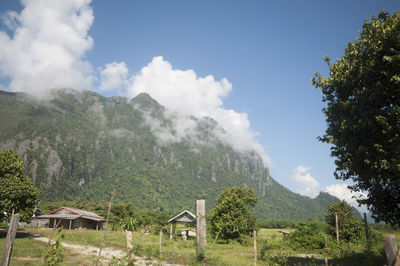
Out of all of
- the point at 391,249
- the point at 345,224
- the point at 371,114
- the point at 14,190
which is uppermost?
the point at 371,114

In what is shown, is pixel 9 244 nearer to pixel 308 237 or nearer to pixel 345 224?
pixel 308 237

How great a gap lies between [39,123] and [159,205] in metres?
113

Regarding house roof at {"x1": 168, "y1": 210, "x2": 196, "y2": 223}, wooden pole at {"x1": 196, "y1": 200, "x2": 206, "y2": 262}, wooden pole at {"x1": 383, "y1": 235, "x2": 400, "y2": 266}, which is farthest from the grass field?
house roof at {"x1": 168, "y1": 210, "x2": 196, "y2": 223}

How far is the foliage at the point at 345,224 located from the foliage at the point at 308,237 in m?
1.66

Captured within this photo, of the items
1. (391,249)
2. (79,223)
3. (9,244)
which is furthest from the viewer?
(79,223)

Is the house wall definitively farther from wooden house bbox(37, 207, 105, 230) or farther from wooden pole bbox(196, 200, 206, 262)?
wooden pole bbox(196, 200, 206, 262)

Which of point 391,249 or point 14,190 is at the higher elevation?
point 14,190

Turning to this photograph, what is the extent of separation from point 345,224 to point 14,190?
105 feet

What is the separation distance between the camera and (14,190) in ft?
68.9

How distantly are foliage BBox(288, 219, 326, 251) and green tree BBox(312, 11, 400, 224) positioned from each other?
417 inches

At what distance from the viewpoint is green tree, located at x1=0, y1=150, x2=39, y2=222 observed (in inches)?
810

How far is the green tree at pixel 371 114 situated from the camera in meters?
9.86

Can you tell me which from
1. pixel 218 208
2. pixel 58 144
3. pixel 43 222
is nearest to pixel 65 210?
pixel 43 222

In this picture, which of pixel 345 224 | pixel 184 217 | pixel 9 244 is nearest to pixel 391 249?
pixel 9 244
